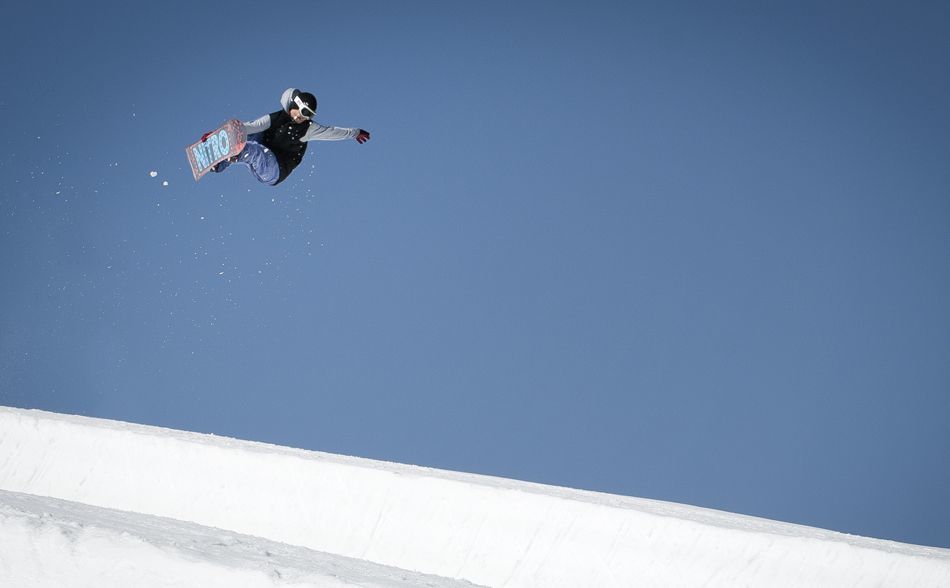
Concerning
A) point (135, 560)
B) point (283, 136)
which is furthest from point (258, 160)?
point (135, 560)

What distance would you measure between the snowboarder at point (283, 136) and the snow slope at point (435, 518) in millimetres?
1253

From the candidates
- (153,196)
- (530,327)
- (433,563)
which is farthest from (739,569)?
(153,196)

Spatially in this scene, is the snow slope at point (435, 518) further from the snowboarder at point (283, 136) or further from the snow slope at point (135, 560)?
the snowboarder at point (283, 136)

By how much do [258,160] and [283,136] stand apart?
0.53 feet

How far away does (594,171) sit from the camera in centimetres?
405

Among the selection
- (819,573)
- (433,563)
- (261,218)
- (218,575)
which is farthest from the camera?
(261,218)

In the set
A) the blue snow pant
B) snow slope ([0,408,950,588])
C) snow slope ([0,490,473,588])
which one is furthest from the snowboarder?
snow slope ([0,490,473,588])

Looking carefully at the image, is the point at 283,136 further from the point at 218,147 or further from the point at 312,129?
the point at 218,147

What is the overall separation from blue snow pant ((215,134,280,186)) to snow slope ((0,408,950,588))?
124 cm

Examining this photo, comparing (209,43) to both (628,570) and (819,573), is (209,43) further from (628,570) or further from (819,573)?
(819,573)

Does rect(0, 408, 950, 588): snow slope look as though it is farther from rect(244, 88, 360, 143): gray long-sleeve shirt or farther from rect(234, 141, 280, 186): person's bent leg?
rect(244, 88, 360, 143): gray long-sleeve shirt

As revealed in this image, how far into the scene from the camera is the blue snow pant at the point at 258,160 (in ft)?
10.9

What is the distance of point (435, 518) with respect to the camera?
2836 millimetres

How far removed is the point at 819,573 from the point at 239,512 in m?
2.17
